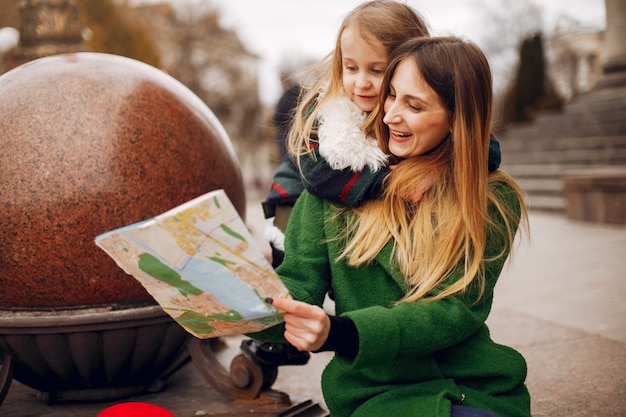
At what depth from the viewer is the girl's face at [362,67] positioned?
96.9 inches

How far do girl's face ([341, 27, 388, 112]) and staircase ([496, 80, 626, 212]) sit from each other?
33.9 feet

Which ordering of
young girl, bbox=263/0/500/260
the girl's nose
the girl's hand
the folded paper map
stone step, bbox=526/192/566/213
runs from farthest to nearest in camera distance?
1. stone step, bbox=526/192/566/213
2. the girl's nose
3. young girl, bbox=263/0/500/260
4. the girl's hand
5. the folded paper map

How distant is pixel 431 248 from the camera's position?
2.14m

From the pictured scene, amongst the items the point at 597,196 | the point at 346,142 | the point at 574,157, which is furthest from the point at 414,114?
the point at 574,157

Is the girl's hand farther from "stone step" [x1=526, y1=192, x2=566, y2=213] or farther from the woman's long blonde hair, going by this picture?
"stone step" [x1=526, y1=192, x2=566, y2=213]

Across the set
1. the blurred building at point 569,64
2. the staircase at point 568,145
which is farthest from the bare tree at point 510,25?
the staircase at point 568,145

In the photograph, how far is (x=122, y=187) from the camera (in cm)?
286

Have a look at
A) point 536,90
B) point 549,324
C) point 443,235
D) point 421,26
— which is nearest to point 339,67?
point 421,26

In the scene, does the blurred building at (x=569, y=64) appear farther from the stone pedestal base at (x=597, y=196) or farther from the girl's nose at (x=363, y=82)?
the girl's nose at (x=363, y=82)

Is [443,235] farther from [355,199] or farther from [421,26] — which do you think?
[421,26]

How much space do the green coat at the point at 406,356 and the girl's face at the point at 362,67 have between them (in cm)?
44

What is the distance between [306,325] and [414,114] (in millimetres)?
824

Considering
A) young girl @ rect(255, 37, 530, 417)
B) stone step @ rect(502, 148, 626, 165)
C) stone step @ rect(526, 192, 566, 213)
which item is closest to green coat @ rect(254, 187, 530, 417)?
young girl @ rect(255, 37, 530, 417)

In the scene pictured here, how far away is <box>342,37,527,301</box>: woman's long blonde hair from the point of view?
82.7 inches
